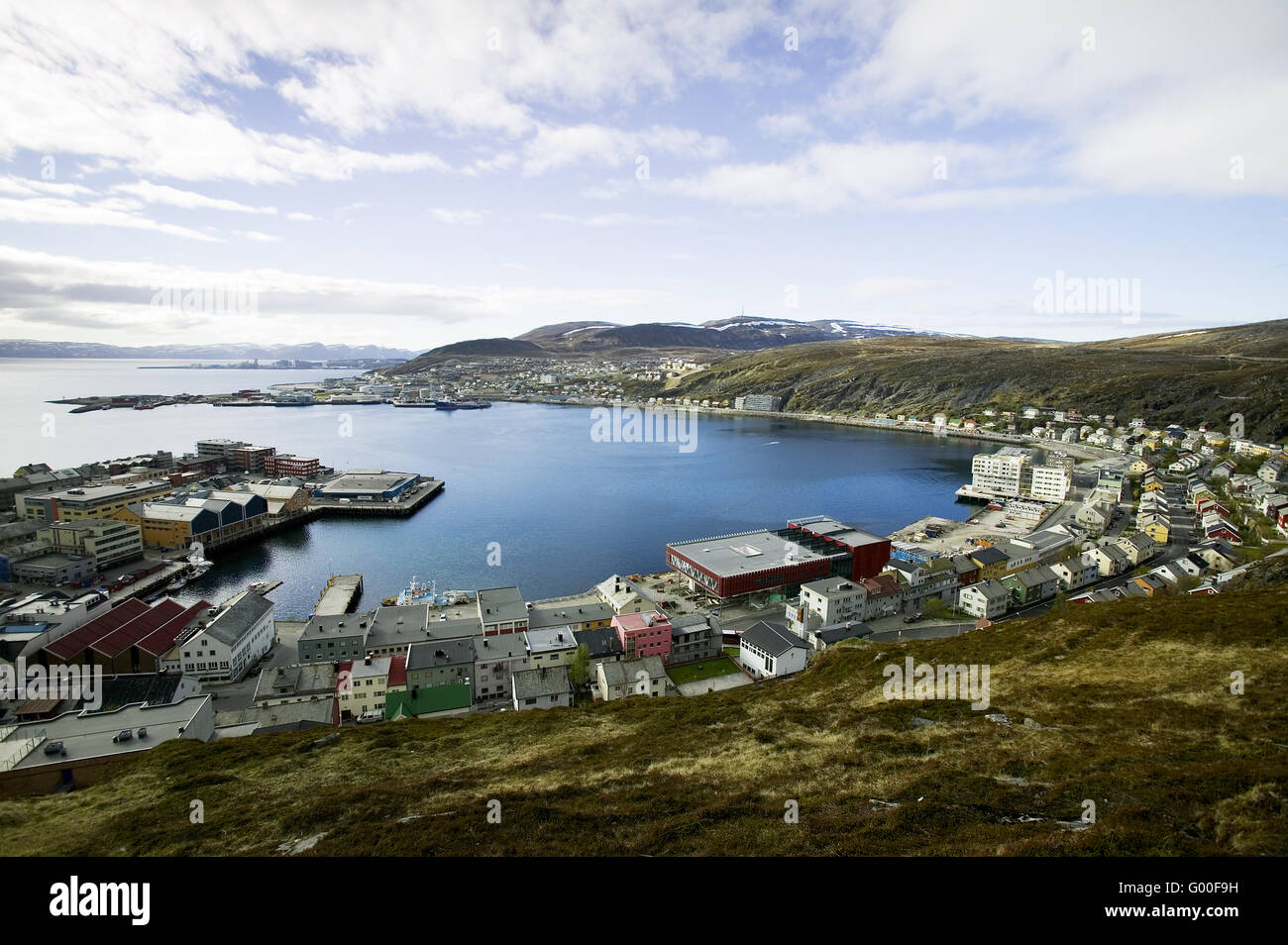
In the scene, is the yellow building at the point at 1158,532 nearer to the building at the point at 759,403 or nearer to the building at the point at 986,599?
the building at the point at 986,599

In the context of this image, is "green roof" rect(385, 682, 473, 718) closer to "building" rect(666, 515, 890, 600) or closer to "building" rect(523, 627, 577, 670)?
"building" rect(523, 627, 577, 670)

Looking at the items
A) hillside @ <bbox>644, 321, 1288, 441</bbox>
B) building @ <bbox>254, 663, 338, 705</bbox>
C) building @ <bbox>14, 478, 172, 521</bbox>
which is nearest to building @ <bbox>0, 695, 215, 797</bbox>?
building @ <bbox>254, 663, 338, 705</bbox>

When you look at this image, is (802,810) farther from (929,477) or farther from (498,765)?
(929,477)

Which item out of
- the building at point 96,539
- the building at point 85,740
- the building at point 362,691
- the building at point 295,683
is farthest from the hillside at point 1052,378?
the building at point 96,539

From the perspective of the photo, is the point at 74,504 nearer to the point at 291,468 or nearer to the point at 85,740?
the point at 291,468

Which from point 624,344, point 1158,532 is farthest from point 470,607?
point 624,344
